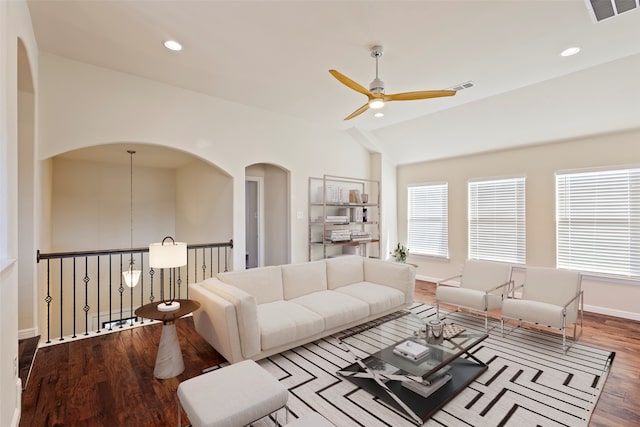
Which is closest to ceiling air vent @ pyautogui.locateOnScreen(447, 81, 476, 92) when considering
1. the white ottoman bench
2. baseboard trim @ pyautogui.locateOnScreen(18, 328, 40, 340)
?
the white ottoman bench

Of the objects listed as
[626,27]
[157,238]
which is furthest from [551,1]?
[157,238]

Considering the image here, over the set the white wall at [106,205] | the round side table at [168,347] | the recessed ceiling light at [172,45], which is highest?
Result: the recessed ceiling light at [172,45]

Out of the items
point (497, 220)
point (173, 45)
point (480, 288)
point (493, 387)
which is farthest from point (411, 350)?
point (497, 220)

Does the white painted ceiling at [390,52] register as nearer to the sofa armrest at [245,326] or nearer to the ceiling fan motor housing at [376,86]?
the ceiling fan motor housing at [376,86]

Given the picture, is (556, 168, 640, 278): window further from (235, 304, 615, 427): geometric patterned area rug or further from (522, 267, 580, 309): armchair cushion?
(235, 304, 615, 427): geometric patterned area rug

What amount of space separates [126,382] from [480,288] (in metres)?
4.30

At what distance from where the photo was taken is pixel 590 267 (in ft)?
14.5

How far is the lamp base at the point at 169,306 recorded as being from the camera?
2706 millimetres

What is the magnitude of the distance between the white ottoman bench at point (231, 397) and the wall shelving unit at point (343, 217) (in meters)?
3.42

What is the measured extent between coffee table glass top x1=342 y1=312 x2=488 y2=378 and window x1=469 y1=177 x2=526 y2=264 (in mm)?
3100

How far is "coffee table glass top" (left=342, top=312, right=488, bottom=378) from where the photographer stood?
2.31 meters

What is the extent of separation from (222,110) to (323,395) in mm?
3880

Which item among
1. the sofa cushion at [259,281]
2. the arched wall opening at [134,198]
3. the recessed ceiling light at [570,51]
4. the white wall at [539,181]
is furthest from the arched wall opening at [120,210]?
Answer: the recessed ceiling light at [570,51]

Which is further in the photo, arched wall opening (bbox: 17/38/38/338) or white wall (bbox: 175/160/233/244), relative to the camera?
white wall (bbox: 175/160/233/244)
